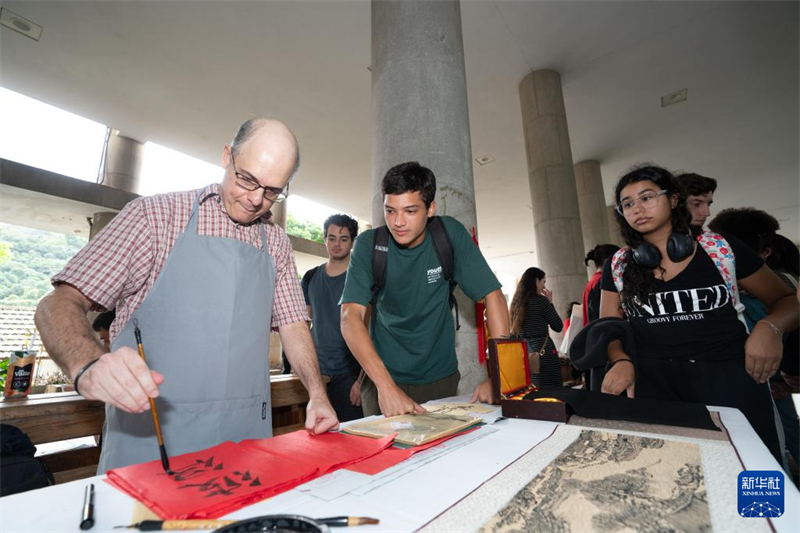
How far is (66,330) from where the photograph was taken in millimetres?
951

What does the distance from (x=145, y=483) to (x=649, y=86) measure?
8.43 meters

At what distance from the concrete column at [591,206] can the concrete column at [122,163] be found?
907 centimetres

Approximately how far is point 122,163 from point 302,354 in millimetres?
8670

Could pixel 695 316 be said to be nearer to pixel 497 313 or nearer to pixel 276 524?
pixel 497 313

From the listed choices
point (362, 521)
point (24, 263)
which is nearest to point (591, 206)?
point (362, 521)

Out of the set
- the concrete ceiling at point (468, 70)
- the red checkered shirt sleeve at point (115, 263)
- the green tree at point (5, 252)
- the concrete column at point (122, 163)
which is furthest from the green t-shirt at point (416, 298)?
the green tree at point (5, 252)

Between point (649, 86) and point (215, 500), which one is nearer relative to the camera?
point (215, 500)

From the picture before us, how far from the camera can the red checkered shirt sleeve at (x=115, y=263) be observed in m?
1.05

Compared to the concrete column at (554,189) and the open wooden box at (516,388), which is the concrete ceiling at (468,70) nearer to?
the concrete column at (554,189)

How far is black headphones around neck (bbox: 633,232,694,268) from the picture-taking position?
1586mm

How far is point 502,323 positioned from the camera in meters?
1.80

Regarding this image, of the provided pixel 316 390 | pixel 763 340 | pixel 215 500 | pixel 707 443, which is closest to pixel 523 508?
pixel 215 500

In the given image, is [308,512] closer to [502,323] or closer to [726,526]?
[726,526]

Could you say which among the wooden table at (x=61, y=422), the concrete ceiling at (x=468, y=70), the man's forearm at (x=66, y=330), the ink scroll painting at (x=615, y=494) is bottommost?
the wooden table at (x=61, y=422)
